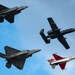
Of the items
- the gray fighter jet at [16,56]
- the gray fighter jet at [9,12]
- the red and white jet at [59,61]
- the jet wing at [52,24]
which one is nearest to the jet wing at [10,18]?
the gray fighter jet at [9,12]

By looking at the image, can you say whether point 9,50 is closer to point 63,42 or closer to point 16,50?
point 16,50

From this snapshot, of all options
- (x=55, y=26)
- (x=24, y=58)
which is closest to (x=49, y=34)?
(x=55, y=26)

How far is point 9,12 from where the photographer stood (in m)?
153

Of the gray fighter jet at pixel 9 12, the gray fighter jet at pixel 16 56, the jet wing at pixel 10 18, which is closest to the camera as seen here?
the gray fighter jet at pixel 16 56

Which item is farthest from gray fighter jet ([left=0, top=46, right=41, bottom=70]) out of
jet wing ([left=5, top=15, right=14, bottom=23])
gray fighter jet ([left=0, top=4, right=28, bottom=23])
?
gray fighter jet ([left=0, top=4, right=28, bottom=23])

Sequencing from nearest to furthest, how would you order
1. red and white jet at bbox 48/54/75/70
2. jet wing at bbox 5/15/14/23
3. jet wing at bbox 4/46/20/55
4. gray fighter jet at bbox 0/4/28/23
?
gray fighter jet at bbox 0/4/28/23 → jet wing at bbox 4/46/20/55 → jet wing at bbox 5/15/14/23 → red and white jet at bbox 48/54/75/70

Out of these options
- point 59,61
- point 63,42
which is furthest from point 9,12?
point 59,61

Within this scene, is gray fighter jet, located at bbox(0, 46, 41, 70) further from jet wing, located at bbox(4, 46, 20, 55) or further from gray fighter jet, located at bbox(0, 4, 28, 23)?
gray fighter jet, located at bbox(0, 4, 28, 23)

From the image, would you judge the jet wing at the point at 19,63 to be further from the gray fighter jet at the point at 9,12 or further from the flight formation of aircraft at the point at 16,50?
the gray fighter jet at the point at 9,12

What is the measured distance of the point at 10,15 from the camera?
15600 centimetres

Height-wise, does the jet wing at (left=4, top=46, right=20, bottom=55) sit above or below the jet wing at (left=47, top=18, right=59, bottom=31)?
below

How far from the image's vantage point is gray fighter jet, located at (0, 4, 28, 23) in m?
151

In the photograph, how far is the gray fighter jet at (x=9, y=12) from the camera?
15073 centimetres

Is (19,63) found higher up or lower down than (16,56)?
lower down
